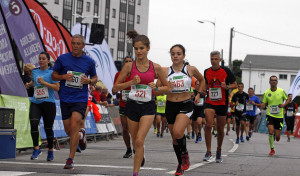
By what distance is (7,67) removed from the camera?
1276 centimetres

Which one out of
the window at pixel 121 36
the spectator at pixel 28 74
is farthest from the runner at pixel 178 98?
the window at pixel 121 36

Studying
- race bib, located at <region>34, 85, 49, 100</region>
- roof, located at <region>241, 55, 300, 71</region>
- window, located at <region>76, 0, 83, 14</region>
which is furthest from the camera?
roof, located at <region>241, 55, 300, 71</region>

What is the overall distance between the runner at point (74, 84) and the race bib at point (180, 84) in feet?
4.08

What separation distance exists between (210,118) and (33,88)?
11.4 ft

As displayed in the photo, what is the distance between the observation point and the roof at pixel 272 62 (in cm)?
11425

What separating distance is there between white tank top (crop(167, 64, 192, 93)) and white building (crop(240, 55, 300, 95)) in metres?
104

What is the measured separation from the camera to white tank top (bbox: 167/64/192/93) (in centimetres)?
871

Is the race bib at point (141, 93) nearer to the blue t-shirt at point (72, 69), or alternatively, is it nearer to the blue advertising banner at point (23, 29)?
the blue t-shirt at point (72, 69)

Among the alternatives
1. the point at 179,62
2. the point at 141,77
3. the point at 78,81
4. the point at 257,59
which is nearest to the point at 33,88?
the point at 78,81

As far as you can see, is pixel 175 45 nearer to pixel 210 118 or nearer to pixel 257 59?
pixel 210 118

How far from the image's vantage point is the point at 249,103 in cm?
2153

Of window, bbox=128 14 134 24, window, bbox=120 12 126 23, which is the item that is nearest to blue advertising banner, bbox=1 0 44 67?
window, bbox=120 12 126 23

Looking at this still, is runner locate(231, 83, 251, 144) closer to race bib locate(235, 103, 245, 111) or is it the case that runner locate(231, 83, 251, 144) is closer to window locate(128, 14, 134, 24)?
race bib locate(235, 103, 245, 111)

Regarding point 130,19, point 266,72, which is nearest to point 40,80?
point 130,19
